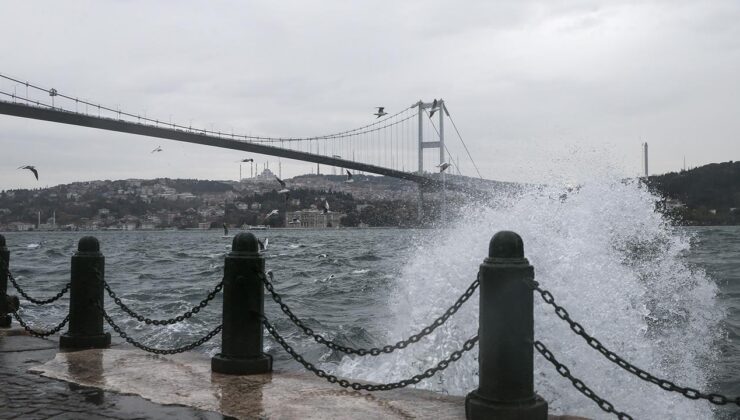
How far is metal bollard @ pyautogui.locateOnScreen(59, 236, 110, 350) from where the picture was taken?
16.0ft

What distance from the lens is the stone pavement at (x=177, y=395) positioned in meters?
3.15

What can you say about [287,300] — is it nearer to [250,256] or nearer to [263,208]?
[250,256]

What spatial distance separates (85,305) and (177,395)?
1794mm

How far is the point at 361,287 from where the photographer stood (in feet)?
50.0

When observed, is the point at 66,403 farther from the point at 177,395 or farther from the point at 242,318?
the point at 242,318

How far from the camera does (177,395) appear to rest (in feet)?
11.5

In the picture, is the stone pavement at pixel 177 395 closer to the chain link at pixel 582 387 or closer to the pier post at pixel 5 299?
the chain link at pixel 582 387

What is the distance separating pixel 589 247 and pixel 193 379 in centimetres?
595

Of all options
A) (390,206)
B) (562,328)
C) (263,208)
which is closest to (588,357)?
(562,328)

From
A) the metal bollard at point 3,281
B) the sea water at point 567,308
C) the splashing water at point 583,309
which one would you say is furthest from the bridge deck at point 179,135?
the metal bollard at point 3,281

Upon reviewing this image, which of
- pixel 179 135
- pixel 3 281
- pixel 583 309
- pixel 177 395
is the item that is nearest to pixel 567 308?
pixel 583 309

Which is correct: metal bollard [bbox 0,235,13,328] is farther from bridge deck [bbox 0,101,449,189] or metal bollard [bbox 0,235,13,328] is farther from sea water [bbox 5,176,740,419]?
bridge deck [bbox 0,101,449,189]

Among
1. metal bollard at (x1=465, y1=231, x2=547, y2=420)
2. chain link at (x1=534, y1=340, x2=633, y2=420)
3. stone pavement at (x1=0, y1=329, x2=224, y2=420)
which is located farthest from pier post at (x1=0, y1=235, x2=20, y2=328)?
chain link at (x1=534, y1=340, x2=633, y2=420)

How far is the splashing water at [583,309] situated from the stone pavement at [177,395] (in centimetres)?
206
